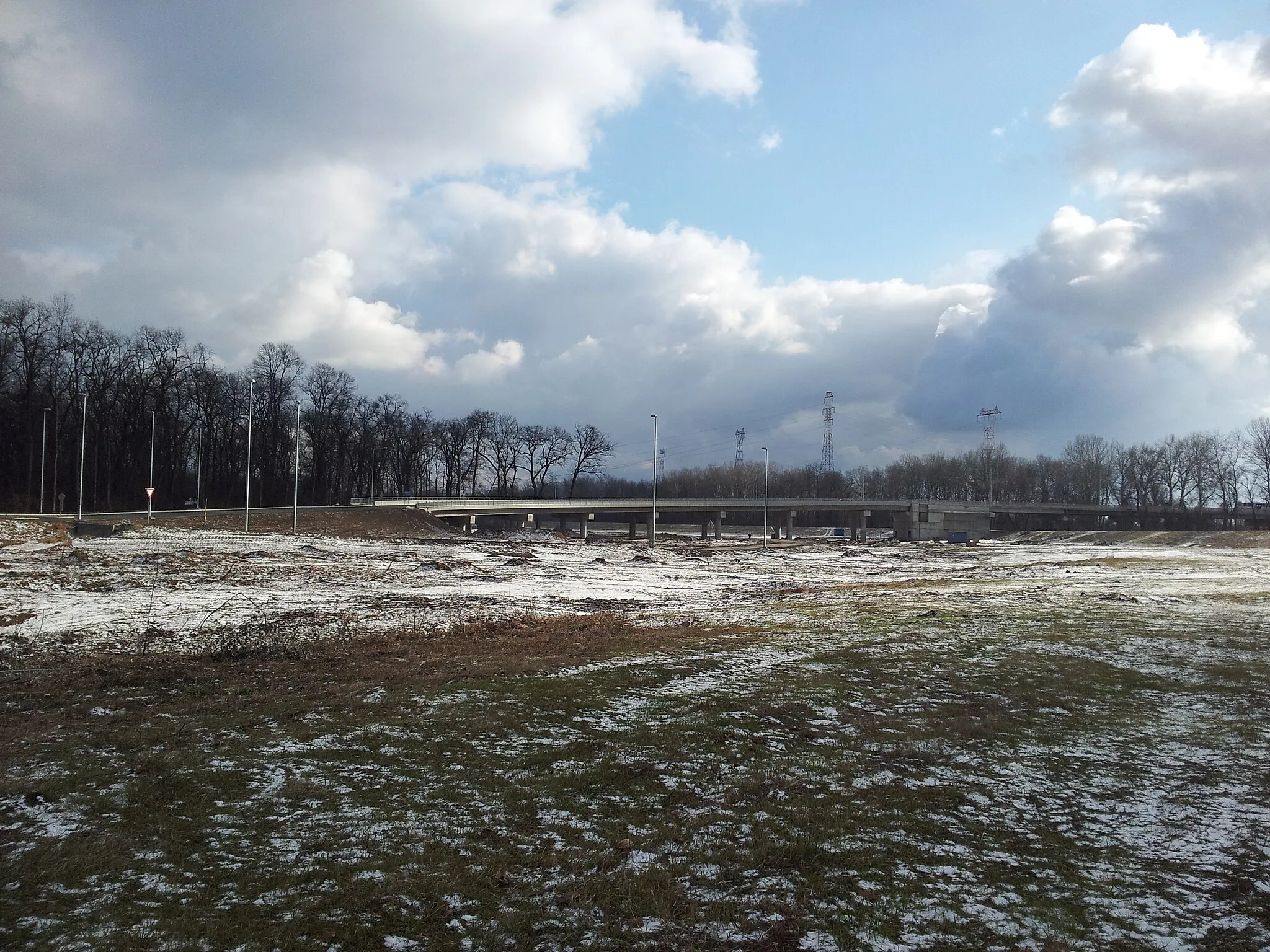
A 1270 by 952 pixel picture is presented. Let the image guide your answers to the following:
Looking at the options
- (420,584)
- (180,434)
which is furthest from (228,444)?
(420,584)

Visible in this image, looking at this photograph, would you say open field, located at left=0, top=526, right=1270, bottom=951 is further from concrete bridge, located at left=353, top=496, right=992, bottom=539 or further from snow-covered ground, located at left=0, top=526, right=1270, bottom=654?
concrete bridge, located at left=353, top=496, right=992, bottom=539

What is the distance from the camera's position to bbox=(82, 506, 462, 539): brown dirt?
58.4 metres

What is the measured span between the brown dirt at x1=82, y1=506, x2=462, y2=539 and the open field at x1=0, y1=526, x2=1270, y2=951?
4499 cm

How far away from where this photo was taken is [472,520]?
8975 cm

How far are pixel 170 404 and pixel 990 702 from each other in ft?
321

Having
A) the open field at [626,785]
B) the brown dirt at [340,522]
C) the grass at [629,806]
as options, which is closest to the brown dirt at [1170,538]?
the brown dirt at [340,522]

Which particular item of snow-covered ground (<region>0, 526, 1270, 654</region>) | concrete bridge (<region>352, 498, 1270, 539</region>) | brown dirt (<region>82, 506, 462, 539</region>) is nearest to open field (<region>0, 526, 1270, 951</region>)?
snow-covered ground (<region>0, 526, 1270, 654</region>)

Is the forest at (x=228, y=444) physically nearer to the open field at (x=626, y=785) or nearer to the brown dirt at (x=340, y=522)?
the brown dirt at (x=340, y=522)

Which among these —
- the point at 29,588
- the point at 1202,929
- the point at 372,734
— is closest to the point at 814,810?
the point at 1202,929

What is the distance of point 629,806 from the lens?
21.2ft

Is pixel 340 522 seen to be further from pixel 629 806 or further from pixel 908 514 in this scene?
pixel 908 514

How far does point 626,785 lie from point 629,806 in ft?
1.61

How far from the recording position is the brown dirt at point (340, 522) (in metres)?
58.4

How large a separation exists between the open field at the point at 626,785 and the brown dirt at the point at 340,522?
44991mm
